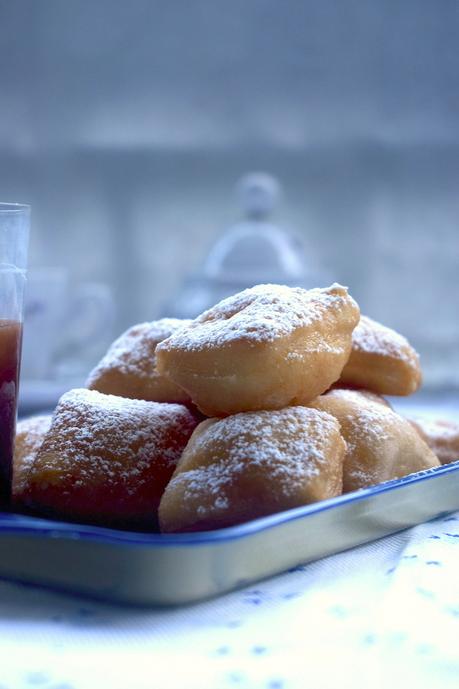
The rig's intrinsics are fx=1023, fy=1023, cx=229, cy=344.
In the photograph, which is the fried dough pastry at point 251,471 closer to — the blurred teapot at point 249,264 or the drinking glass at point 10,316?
the drinking glass at point 10,316

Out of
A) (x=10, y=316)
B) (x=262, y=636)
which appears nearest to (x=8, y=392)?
(x=10, y=316)

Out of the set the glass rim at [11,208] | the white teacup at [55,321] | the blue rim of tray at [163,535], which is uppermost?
the glass rim at [11,208]

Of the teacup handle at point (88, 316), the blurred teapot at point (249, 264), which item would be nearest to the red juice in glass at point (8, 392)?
the blurred teapot at point (249, 264)

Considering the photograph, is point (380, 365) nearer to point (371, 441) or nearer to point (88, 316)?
point (371, 441)

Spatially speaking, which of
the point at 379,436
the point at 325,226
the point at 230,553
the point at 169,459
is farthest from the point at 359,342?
the point at 325,226

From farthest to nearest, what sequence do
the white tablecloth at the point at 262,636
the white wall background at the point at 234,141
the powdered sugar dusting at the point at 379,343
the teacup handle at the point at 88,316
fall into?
the white wall background at the point at 234,141 < the teacup handle at the point at 88,316 < the powdered sugar dusting at the point at 379,343 < the white tablecloth at the point at 262,636

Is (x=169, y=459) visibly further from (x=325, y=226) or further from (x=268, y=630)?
(x=325, y=226)

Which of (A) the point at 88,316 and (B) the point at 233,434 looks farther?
(A) the point at 88,316
